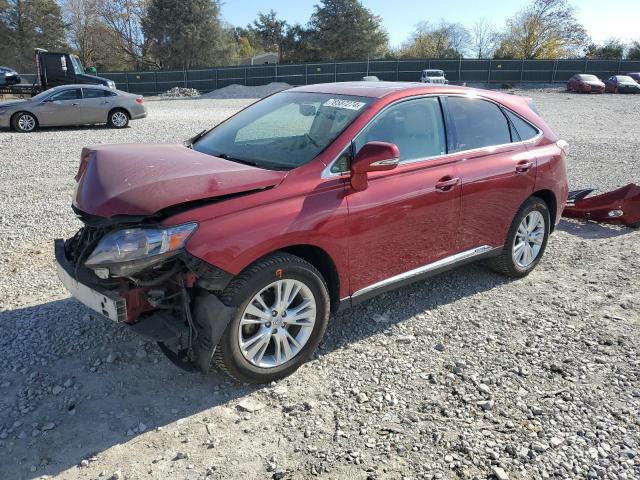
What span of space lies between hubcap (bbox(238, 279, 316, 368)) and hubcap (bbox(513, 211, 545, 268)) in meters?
2.46

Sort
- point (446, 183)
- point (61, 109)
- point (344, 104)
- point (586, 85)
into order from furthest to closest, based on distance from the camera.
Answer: point (586, 85), point (61, 109), point (446, 183), point (344, 104)

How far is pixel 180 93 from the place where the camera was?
120 ft

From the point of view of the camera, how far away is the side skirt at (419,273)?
3.79 metres

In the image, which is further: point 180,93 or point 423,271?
point 180,93

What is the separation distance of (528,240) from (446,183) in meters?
1.51

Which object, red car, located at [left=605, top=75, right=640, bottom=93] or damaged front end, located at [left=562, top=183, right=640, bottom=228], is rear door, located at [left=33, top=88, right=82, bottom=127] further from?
red car, located at [left=605, top=75, right=640, bottom=93]

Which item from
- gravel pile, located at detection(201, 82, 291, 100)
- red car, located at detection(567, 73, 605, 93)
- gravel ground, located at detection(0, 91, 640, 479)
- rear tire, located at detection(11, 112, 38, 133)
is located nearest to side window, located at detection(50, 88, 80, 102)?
rear tire, located at detection(11, 112, 38, 133)

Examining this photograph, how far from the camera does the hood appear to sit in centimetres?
301

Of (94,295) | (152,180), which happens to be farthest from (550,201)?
(94,295)

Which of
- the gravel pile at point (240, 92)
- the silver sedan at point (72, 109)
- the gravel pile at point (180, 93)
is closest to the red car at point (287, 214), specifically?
the silver sedan at point (72, 109)

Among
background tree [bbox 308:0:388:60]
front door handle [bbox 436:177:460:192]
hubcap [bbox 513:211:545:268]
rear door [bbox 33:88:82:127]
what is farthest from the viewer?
background tree [bbox 308:0:388:60]

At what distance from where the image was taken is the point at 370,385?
3420 millimetres

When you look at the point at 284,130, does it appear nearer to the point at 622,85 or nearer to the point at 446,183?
the point at 446,183

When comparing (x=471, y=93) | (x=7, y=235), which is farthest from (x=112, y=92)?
(x=471, y=93)
